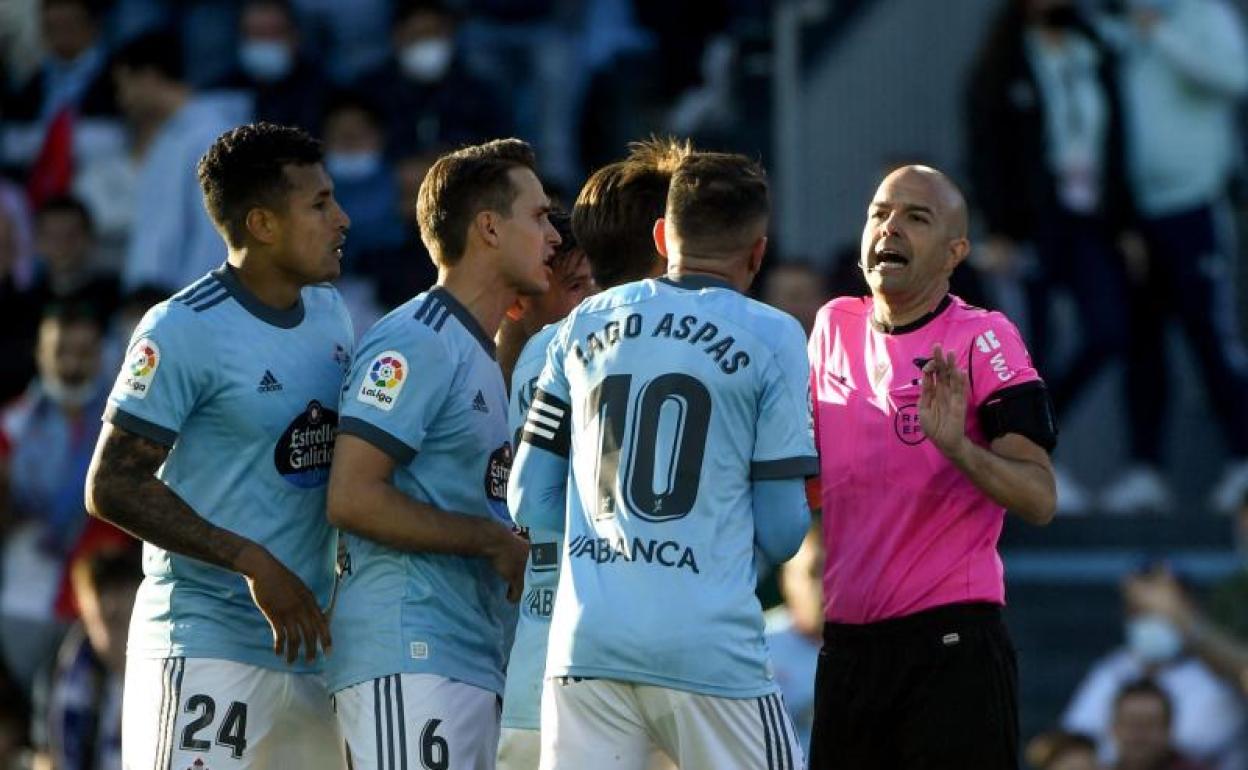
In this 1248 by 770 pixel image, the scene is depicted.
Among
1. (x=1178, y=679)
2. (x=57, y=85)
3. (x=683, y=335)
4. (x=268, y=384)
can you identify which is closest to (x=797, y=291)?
(x=1178, y=679)

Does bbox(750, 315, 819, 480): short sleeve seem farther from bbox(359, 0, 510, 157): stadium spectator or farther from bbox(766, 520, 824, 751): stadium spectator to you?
bbox(359, 0, 510, 157): stadium spectator

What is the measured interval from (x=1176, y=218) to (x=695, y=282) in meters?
7.80

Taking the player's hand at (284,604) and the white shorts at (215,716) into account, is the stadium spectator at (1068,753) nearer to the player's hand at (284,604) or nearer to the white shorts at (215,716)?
the white shorts at (215,716)

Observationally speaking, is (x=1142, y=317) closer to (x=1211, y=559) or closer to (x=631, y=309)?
(x=1211, y=559)

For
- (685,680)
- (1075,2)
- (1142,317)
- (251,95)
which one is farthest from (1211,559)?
(685,680)

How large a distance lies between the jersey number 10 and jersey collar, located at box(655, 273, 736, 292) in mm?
259

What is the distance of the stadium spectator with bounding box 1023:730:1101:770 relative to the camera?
1148cm

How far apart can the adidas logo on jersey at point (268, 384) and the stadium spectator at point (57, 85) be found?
7920mm

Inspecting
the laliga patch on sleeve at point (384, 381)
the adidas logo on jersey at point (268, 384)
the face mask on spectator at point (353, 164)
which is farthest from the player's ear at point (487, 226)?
the face mask on spectator at point (353, 164)

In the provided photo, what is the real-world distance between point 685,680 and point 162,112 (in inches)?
325

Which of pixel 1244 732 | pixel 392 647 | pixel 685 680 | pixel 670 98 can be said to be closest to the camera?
pixel 685 680

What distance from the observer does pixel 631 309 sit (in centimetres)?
675

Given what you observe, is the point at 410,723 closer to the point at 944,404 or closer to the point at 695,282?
the point at 695,282

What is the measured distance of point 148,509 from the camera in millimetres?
7121
